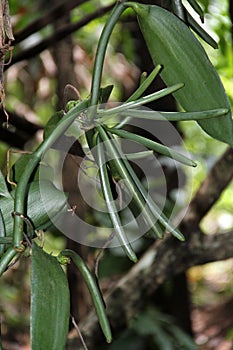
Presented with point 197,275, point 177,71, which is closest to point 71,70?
point 177,71

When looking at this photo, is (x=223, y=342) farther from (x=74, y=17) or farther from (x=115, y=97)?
(x=74, y=17)

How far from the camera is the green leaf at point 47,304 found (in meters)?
0.37

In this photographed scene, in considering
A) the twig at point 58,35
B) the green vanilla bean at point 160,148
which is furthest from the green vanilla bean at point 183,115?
the twig at point 58,35

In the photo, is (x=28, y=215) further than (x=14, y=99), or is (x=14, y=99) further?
(x=14, y=99)

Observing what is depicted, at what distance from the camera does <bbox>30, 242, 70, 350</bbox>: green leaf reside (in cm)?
37

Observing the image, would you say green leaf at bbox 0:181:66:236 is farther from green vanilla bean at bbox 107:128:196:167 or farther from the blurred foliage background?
the blurred foliage background

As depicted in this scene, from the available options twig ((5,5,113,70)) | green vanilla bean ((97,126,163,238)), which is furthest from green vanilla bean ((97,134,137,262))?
twig ((5,5,113,70))

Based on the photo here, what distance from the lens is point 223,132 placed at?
423 millimetres

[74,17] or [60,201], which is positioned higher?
[60,201]

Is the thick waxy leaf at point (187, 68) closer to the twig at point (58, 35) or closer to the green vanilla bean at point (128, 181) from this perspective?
the green vanilla bean at point (128, 181)

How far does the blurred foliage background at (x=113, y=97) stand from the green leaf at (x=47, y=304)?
0.71 meters

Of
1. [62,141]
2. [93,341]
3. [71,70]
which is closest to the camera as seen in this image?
[62,141]

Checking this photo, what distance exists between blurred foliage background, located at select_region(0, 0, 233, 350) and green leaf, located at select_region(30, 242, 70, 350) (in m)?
0.71

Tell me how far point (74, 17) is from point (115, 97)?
1.60ft
